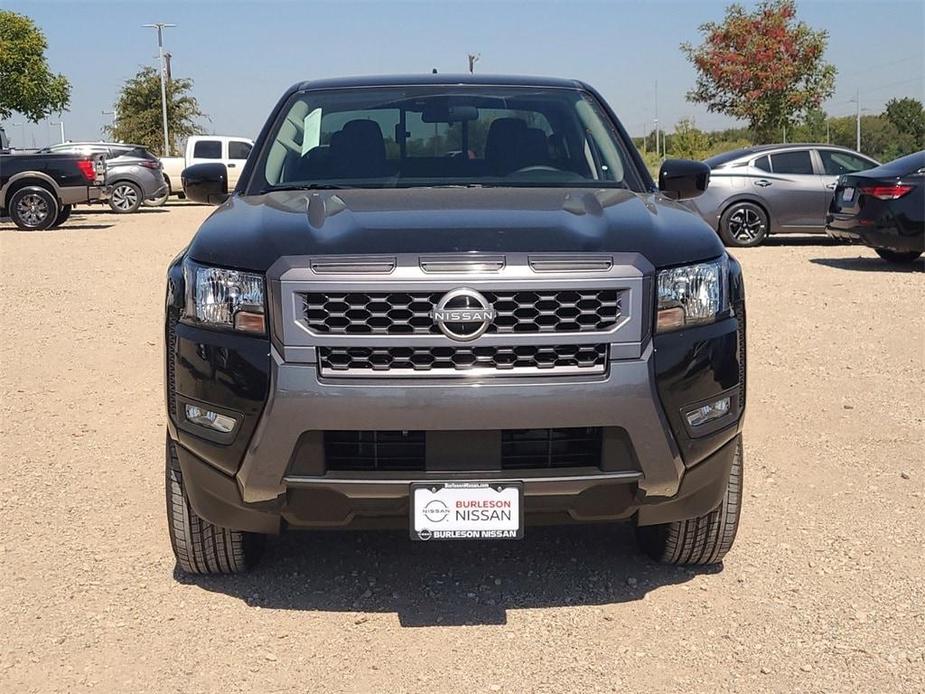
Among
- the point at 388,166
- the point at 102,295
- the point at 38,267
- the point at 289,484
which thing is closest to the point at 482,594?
the point at 289,484

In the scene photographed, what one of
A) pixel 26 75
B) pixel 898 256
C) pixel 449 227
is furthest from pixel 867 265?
pixel 26 75

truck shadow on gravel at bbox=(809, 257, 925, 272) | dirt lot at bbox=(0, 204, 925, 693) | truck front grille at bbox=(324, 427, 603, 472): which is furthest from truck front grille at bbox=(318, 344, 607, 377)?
truck shadow on gravel at bbox=(809, 257, 925, 272)

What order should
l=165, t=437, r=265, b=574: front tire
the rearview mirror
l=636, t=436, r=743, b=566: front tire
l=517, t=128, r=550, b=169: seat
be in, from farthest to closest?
the rearview mirror → l=517, t=128, r=550, b=169: seat → l=636, t=436, r=743, b=566: front tire → l=165, t=437, r=265, b=574: front tire

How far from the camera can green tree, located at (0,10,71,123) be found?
40.0 meters

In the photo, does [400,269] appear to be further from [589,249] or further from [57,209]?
[57,209]

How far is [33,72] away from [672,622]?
42553mm

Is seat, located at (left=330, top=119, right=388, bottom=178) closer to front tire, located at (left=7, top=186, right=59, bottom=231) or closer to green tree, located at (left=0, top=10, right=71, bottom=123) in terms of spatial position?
front tire, located at (left=7, top=186, right=59, bottom=231)

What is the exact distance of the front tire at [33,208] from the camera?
19.2 meters

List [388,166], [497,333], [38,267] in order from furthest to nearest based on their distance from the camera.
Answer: [38,267]
[388,166]
[497,333]

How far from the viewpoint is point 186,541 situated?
12.1 feet

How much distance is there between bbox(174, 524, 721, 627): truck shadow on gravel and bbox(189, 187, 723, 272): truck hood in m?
1.24

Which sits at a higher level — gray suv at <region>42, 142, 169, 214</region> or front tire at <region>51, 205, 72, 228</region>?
gray suv at <region>42, 142, 169, 214</region>

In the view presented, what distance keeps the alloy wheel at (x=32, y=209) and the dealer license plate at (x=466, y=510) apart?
18.0 m

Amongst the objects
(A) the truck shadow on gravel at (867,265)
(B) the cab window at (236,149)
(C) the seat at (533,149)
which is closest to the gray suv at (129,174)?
(B) the cab window at (236,149)
